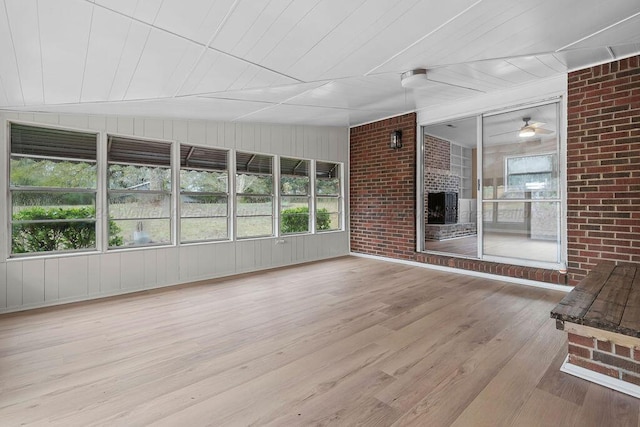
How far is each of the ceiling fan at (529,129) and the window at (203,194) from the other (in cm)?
444

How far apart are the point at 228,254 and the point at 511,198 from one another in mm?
4332

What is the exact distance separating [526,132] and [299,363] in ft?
14.2

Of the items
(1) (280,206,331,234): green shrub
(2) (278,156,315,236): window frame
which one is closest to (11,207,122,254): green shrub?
(2) (278,156,315,236): window frame

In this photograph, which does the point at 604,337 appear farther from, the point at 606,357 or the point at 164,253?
the point at 164,253

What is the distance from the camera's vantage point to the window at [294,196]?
5.68 metres

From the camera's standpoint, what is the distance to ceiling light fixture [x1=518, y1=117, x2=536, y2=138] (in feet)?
14.0

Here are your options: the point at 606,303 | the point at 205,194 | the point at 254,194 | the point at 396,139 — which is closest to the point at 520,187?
the point at 396,139

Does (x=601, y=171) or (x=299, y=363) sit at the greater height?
(x=601, y=171)

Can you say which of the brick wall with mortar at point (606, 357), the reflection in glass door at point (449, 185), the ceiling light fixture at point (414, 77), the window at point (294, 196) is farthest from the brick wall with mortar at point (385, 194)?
the brick wall with mortar at point (606, 357)

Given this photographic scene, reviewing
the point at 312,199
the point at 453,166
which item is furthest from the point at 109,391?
the point at 453,166

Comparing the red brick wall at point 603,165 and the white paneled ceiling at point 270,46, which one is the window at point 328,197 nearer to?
the white paneled ceiling at point 270,46

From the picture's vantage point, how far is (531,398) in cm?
179

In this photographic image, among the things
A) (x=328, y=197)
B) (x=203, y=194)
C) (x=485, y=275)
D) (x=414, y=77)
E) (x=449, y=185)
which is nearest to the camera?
(x=414, y=77)

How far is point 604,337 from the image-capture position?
1.94 m
